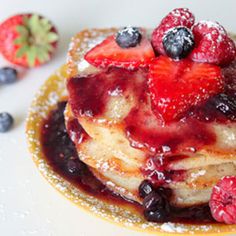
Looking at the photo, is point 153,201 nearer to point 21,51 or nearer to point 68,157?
point 68,157

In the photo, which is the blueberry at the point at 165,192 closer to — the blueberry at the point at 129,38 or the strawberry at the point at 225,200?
the strawberry at the point at 225,200

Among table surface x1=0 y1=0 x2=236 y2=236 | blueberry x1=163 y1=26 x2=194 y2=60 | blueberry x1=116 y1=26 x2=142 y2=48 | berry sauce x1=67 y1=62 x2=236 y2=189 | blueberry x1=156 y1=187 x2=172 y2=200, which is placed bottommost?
table surface x1=0 y1=0 x2=236 y2=236

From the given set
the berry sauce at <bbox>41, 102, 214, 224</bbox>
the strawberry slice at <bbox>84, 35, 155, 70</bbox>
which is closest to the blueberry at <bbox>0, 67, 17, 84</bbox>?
the berry sauce at <bbox>41, 102, 214, 224</bbox>

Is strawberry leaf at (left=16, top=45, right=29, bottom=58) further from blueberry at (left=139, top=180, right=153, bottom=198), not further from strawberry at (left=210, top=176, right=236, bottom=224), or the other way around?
strawberry at (left=210, top=176, right=236, bottom=224)

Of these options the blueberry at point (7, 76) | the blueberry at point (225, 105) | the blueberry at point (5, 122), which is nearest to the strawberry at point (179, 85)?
the blueberry at point (225, 105)

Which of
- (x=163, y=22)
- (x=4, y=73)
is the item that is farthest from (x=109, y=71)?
(x=4, y=73)

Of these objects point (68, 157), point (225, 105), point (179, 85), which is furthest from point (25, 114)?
point (225, 105)
